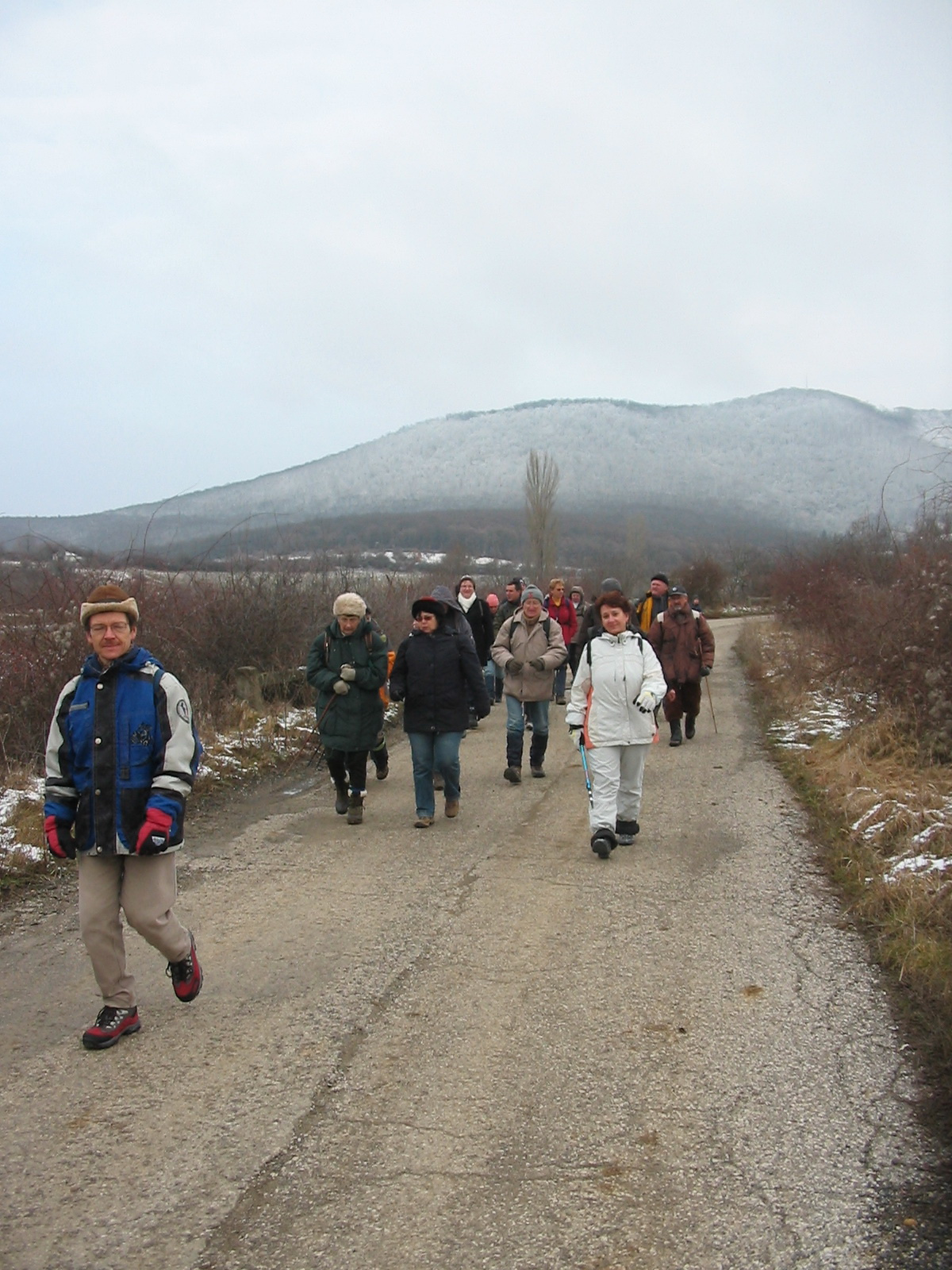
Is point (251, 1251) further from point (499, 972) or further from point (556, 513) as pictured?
point (556, 513)

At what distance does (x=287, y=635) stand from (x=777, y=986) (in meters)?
11.5

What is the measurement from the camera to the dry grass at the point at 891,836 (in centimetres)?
508

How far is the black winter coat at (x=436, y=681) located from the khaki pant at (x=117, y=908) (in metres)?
4.25

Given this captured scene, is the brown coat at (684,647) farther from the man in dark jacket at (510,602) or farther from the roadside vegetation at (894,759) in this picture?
the man in dark jacket at (510,602)

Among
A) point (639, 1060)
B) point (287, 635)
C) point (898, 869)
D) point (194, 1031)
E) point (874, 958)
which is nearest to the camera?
point (639, 1060)

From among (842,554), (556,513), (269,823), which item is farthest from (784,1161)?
(556,513)

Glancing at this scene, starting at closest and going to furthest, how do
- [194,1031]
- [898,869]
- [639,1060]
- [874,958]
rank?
[639,1060], [194,1031], [874,958], [898,869]

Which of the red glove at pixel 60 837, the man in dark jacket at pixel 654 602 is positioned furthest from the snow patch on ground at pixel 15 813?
the man in dark jacket at pixel 654 602

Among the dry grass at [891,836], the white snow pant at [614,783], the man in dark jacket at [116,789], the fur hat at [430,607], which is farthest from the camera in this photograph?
the fur hat at [430,607]

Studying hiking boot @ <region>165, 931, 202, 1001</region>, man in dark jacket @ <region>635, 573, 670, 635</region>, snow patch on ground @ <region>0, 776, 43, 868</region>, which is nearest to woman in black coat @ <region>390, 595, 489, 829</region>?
snow patch on ground @ <region>0, 776, 43, 868</region>

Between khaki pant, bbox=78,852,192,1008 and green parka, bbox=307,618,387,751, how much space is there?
4.13m

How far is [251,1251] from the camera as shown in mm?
3092

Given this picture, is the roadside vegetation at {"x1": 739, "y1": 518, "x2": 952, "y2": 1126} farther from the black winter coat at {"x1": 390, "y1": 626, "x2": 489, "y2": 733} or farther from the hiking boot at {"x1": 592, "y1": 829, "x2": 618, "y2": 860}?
the black winter coat at {"x1": 390, "y1": 626, "x2": 489, "y2": 733}

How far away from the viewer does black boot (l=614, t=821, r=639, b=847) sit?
8.12m
